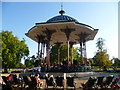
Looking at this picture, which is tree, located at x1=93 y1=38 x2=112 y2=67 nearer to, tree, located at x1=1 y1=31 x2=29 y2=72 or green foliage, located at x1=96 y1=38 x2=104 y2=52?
green foliage, located at x1=96 y1=38 x2=104 y2=52

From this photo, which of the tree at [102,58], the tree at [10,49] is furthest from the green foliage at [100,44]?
the tree at [10,49]

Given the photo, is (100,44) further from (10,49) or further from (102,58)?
(10,49)

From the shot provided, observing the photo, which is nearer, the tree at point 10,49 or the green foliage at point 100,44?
the tree at point 10,49

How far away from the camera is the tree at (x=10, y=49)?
3909 centimetres

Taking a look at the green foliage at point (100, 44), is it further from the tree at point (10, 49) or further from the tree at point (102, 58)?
the tree at point (10, 49)

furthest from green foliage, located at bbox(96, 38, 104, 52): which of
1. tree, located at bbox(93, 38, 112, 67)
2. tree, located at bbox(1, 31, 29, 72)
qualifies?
tree, located at bbox(1, 31, 29, 72)

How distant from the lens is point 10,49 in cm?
4203

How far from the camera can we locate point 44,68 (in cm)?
2306

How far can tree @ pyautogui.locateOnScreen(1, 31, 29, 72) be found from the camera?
3909 cm

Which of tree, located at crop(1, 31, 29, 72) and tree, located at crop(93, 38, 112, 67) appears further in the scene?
tree, located at crop(93, 38, 112, 67)

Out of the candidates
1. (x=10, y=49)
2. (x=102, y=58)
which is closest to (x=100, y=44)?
(x=102, y=58)

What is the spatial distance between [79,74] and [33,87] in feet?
30.4

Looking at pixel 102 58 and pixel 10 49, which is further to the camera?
pixel 102 58

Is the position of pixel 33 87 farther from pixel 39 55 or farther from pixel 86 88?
pixel 39 55
